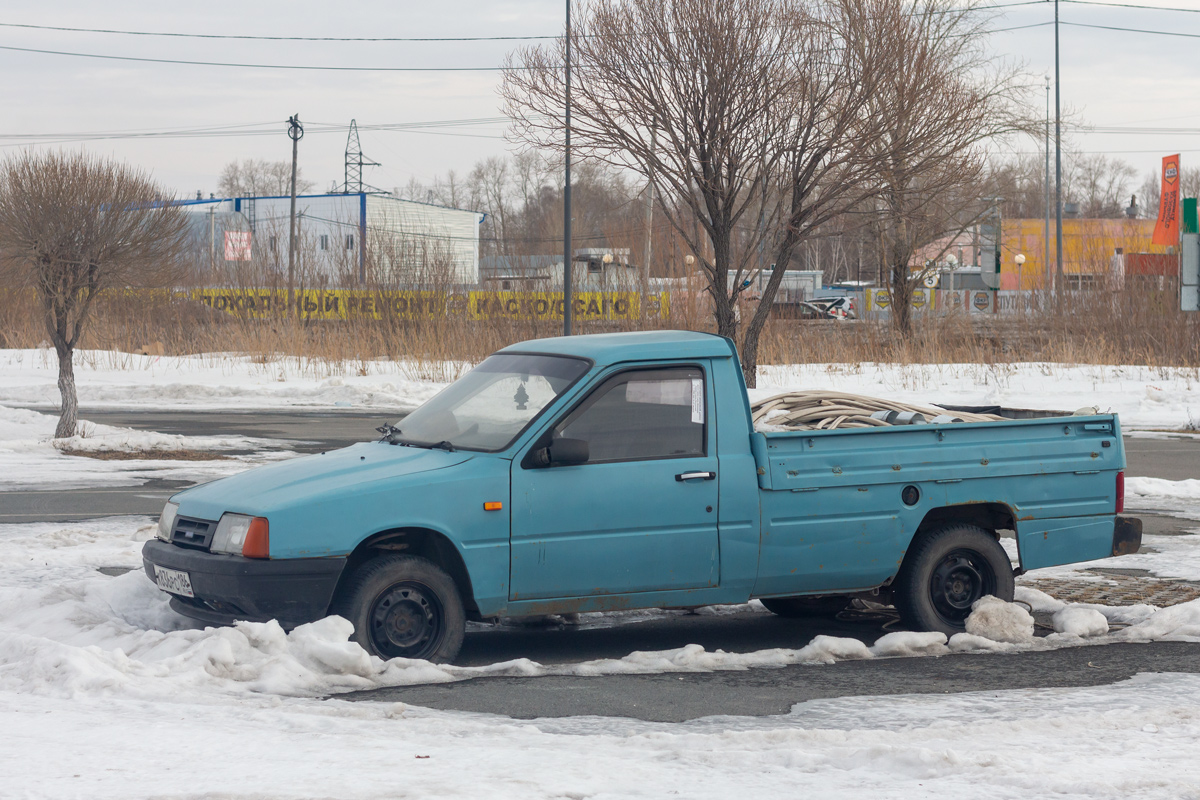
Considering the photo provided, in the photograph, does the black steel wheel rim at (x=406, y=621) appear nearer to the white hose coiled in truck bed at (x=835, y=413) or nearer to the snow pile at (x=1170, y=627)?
the white hose coiled in truck bed at (x=835, y=413)

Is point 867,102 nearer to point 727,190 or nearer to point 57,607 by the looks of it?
point 727,190

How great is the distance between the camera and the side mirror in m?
5.94

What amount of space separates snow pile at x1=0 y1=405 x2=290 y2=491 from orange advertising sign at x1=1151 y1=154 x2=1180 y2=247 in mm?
27940

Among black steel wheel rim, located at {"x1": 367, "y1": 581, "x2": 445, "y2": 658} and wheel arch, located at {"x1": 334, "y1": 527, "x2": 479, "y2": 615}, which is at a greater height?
wheel arch, located at {"x1": 334, "y1": 527, "x2": 479, "y2": 615}

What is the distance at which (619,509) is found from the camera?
611 cm

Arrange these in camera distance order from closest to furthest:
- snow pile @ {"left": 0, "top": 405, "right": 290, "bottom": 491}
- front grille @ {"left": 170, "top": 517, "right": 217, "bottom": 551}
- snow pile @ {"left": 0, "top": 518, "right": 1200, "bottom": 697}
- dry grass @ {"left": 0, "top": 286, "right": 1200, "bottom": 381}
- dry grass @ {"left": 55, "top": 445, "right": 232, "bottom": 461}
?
snow pile @ {"left": 0, "top": 518, "right": 1200, "bottom": 697}, front grille @ {"left": 170, "top": 517, "right": 217, "bottom": 551}, snow pile @ {"left": 0, "top": 405, "right": 290, "bottom": 491}, dry grass @ {"left": 55, "top": 445, "right": 232, "bottom": 461}, dry grass @ {"left": 0, "top": 286, "right": 1200, "bottom": 381}

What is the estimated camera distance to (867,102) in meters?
18.8

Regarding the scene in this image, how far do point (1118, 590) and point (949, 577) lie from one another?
1952mm

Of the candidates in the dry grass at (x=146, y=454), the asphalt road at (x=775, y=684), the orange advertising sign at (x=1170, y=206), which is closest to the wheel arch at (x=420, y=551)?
the asphalt road at (x=775, y=684)

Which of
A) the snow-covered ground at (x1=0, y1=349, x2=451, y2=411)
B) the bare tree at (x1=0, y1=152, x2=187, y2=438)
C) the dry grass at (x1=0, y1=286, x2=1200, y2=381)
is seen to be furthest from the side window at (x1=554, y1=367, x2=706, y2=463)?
the dry grass at (x1=0, y1=286, x2=1200, y2=381)

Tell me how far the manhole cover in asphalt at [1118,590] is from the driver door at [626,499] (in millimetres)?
3082

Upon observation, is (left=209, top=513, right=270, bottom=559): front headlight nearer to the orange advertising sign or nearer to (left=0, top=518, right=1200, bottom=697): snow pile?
(left=0, top=518, right=1200, bottom=697): snow pile

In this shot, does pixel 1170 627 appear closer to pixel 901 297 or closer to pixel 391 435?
pixel 391 435

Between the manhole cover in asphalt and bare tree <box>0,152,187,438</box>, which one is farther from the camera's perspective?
bare tree <box>0,152,187,438</box>
